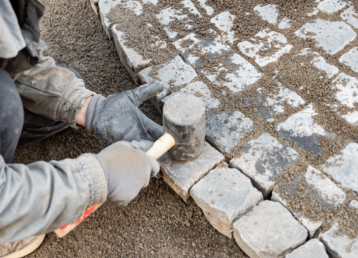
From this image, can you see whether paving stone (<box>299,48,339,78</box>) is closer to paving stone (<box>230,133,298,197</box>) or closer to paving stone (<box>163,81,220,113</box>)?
paving stone (<box>230,133,298,197</box>)

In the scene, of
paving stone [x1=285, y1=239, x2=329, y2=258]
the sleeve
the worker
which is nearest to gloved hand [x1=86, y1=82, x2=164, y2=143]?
the worker

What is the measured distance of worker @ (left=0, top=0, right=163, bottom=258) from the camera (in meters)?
1.62

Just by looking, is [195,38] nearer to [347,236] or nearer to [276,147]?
[276,147]

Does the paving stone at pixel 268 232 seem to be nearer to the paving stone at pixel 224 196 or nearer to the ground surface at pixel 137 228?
the paving stone at pixel 224 196

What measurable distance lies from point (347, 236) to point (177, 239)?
1.17 metres

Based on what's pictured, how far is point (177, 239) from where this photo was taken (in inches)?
91.5

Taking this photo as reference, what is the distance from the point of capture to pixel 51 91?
2426 mm

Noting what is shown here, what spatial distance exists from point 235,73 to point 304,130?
31.5 inches

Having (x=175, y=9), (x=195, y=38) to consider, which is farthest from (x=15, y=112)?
(x=175, y=9)

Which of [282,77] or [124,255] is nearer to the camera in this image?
[124,255]

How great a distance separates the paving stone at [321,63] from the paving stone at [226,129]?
2.87 feet

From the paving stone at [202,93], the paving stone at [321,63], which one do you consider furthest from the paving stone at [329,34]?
the paving stone at [202,93]

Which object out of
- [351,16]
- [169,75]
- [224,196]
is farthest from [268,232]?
[351,16]

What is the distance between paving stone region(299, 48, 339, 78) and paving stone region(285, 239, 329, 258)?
1.50 meters
